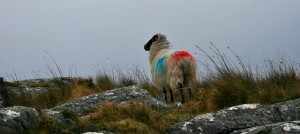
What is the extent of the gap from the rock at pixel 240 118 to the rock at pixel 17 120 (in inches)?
74.5

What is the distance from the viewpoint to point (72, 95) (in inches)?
464

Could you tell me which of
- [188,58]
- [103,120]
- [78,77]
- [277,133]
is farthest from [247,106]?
[78,77]

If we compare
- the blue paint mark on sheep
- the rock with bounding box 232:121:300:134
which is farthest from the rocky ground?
the blue paint mark on sheep

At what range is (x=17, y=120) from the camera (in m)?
6.27

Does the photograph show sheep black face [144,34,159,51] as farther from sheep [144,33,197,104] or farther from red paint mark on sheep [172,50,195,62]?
red paint mark on sheep [172,50,195,62]

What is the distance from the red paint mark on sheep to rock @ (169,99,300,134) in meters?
3.66

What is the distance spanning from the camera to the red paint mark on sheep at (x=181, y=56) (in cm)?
982

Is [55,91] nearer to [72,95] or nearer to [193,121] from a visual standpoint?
[72,95]

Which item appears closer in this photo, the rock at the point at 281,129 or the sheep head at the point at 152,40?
the rock at the point at 281,129

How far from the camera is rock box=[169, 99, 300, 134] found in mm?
5703

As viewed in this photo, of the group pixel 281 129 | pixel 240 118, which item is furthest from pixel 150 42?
pixel 281 129

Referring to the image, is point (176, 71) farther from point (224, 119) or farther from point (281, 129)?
point (281, 129)

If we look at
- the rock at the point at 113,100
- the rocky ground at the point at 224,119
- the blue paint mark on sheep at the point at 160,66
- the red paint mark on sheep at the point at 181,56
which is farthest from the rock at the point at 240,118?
the blue paint mark on sheep at the point at 160,66

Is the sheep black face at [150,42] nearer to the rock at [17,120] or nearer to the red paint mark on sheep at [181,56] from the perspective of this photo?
the red paint mark on sheep at [181,56]
